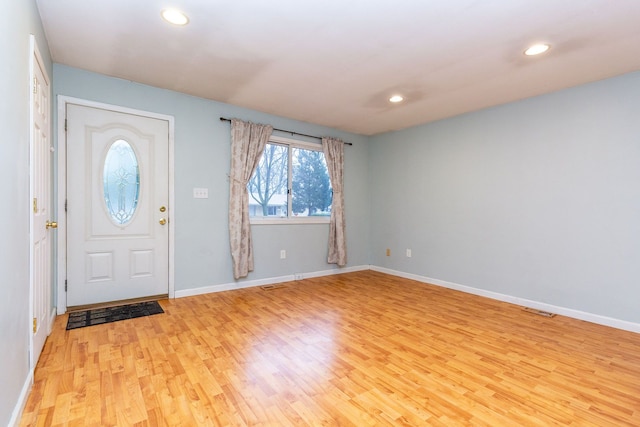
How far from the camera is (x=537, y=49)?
254 centimetres

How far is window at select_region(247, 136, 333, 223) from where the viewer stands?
4.49 metres

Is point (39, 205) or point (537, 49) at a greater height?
point (537, 49)

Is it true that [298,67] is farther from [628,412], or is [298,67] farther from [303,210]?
[628,412]

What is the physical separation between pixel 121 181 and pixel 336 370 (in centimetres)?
300

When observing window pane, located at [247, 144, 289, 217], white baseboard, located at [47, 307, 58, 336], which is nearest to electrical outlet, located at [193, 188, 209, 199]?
window pane, located at [247, 144, 289, 217]

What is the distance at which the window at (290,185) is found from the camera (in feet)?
14.7

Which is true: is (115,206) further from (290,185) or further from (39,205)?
(290,185)

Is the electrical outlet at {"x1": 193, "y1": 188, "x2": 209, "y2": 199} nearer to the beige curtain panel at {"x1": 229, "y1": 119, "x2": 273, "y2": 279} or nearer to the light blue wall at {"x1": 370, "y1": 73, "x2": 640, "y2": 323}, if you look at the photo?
the beige curtain panel at {"x1": 229, "y1": 119, "x2": 273, "y2": 279}

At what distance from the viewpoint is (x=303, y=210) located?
195 inches

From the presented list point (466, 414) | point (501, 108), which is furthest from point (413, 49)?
point (466, 414)

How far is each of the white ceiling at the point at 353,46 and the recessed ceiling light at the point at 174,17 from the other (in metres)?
0.05

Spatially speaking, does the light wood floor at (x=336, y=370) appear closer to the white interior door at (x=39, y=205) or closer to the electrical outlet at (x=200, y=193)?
the white interior door at (x=39, y=205)

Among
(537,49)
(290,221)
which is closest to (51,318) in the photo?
(290,221)

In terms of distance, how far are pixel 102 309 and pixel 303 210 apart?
2844 millimetres
